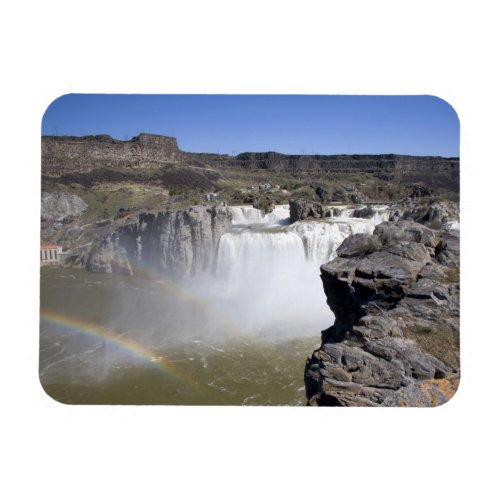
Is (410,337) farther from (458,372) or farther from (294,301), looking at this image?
(294,301)

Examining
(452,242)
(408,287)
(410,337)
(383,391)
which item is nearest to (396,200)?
(452,242)

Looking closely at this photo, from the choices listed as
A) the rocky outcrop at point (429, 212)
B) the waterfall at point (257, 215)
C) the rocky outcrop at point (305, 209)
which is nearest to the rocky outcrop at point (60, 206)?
the waterfall at point (257, 215)

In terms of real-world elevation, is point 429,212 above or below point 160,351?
above

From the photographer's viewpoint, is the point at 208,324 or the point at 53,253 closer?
the point at 53,253

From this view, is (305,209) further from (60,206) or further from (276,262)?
(60,206)

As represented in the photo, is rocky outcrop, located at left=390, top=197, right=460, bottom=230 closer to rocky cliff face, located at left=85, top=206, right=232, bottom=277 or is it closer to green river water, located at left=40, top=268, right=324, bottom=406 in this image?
green river water, located at left=40, top=268, right=324, bottom=406

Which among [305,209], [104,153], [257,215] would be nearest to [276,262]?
[257,215]

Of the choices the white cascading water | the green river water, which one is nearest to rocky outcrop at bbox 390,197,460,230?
the white cascading water
